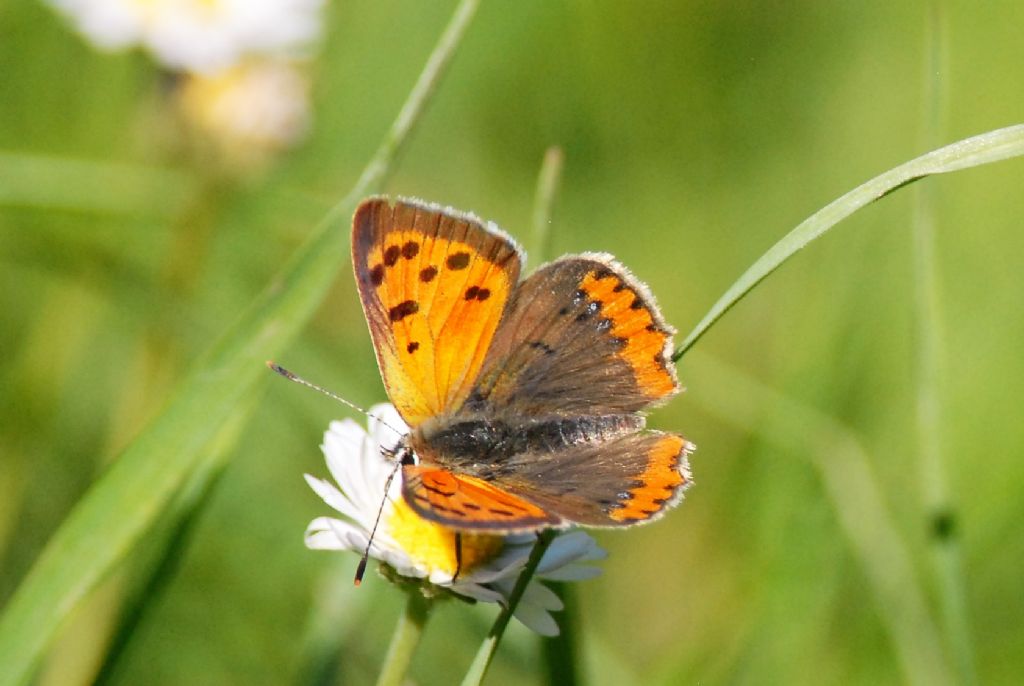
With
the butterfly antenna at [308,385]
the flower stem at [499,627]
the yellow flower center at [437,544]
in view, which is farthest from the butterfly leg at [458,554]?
the butterfly antenna at [308,385]

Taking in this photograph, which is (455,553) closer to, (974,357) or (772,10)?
(974,357)

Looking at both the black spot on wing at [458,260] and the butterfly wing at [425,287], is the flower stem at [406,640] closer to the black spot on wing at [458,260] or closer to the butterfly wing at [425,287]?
the butterfly wing at [425,287]

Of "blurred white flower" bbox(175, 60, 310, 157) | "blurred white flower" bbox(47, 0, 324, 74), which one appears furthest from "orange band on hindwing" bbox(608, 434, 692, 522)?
"blurred white flower" bbox(47, 0, 324, 74)

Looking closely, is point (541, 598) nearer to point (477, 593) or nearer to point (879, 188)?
point (477, 593)

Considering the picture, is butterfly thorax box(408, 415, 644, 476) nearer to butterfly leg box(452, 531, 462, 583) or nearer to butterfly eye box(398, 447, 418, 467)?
butterfly eye box(398, 447, 418, 467)

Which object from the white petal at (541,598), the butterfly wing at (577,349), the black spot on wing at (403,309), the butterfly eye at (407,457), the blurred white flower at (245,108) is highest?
the blurred white flower at (245,108)

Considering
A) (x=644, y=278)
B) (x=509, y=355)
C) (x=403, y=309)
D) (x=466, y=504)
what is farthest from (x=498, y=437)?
(x=644, y=278)
